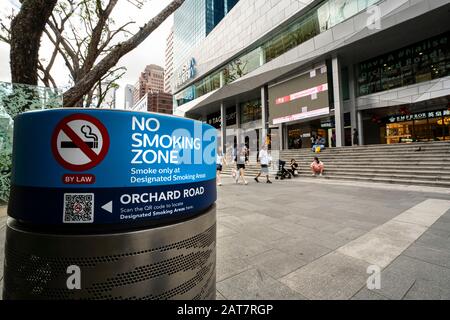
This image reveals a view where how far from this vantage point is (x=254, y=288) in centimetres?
227

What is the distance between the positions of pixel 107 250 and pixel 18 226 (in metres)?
0.56

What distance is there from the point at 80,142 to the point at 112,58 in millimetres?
3022

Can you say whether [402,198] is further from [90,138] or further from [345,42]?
[345,42]

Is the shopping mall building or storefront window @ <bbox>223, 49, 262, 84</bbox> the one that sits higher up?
storefront window @ <bbox>223, 49, 262, 84</bbox>

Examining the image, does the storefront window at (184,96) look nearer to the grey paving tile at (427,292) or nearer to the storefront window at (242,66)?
the storefront window at (242,66)

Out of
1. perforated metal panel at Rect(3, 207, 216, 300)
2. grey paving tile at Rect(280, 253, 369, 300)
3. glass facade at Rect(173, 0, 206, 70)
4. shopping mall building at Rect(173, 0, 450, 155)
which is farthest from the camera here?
glass facade at Rect(173, 0, 206, 70)

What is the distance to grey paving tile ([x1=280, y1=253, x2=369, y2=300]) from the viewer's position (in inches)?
85.4

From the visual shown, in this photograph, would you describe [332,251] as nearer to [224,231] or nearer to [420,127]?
[224,231]

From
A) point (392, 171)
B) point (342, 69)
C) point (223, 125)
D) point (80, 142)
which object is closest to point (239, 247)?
point (80, 142)

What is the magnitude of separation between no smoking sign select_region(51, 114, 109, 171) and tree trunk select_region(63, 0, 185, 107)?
279cm

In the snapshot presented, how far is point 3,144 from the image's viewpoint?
20.1 feet

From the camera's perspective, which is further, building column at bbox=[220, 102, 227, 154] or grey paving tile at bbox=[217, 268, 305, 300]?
building column at bbox=[220, 102, 227, 154]

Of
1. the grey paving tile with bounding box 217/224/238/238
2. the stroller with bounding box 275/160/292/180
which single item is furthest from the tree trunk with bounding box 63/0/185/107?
the stroller with bounding box 275/160/292/180

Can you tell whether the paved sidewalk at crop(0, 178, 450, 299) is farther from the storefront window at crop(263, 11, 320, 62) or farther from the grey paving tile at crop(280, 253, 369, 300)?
the storefront window at crop(263, 11, 320, 62)
